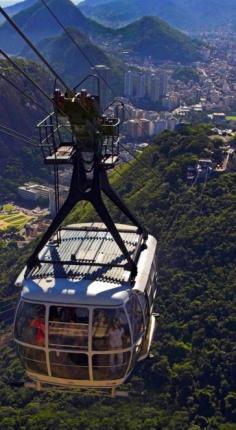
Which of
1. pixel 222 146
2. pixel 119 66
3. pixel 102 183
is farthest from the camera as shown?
pixel 119 66

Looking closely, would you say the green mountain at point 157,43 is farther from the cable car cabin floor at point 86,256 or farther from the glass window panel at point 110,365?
the glass window panel at point 110,365

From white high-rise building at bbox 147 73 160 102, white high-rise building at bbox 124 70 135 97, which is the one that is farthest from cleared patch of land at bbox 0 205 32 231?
white high-rise building at bbox 147 73 160 102

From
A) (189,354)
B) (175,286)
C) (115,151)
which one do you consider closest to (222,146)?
(175,286)

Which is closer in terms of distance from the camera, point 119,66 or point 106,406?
point 106,406

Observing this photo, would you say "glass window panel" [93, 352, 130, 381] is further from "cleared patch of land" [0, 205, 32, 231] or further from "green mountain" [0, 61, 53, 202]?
"green mountain" [0, 61, 53, 202]

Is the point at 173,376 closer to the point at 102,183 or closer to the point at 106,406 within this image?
the point at 106,406

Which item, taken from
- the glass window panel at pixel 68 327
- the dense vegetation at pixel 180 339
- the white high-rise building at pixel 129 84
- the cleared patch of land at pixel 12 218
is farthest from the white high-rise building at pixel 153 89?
the glass window panel at pixel 68 327

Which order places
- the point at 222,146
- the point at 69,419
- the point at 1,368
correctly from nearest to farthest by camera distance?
1. the point at 69,419
2. the point at 1,368
3. the point at 222,146
